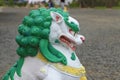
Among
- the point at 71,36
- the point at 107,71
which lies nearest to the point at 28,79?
the point at 71,36

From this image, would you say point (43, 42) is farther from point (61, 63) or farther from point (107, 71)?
point (107, 71)

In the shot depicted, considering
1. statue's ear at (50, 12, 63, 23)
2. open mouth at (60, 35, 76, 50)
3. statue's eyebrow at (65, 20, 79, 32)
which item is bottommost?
open mouth at (60, 35, 76, 50)

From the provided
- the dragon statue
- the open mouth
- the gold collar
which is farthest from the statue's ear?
the gold collar

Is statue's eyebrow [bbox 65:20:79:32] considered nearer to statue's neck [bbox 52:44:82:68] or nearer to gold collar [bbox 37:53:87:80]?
statue's neck [bbox 52:44:82:68]

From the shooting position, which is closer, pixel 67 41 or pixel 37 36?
pixel 37 36

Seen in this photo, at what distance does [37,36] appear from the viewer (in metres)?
4.47

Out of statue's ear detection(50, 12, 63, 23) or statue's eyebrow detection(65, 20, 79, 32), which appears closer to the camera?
statue's ear detection(50, 12, 63, 23)

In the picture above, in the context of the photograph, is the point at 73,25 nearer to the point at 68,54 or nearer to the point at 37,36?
the point at 68,54

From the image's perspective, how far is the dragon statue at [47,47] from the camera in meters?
4.46

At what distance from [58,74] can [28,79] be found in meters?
0.29

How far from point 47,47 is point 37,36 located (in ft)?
0.48

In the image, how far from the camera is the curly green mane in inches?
175

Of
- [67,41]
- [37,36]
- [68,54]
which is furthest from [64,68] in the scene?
[37,36]

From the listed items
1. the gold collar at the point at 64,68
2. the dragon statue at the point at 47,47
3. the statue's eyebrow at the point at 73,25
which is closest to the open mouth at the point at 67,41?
the dragon statue at the point at 47,47
